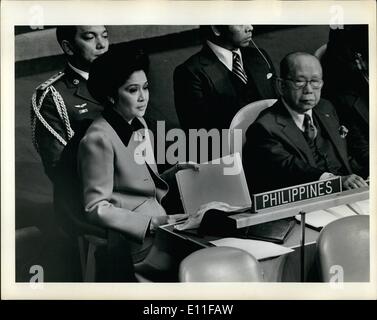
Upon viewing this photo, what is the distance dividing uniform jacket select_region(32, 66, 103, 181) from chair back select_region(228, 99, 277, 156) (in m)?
0.78

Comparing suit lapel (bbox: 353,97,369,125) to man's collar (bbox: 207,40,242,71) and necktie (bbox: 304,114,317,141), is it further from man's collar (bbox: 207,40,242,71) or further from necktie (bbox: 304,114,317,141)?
man's collar (bbox: 207,40,242,71)

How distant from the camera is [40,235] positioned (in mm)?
3223

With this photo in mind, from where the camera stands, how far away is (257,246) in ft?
10.4

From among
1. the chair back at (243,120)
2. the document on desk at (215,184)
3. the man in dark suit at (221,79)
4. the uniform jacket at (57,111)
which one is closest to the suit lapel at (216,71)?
the man in dark suit at (221,79)

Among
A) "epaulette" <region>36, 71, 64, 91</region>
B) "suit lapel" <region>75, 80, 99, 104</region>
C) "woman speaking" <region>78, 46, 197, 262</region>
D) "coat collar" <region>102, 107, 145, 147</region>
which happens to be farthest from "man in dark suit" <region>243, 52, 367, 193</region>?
"epaulette" <region>36, 71, 64, 91</region>

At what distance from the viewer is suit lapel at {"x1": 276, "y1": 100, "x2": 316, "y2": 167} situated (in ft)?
10.8

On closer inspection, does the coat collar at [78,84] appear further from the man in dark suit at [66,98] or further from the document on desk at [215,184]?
the document on desk at [215,184]

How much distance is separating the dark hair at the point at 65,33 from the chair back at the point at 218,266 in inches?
56.7

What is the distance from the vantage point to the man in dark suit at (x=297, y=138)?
3.26 metres

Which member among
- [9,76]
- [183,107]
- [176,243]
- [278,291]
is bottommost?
[278,291]

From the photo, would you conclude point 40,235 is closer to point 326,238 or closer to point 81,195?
point 81,195

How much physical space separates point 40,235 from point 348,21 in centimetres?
222

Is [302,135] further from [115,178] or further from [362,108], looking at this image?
[115,178]

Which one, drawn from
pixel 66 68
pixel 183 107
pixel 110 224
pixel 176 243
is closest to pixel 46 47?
pixel 66 68
